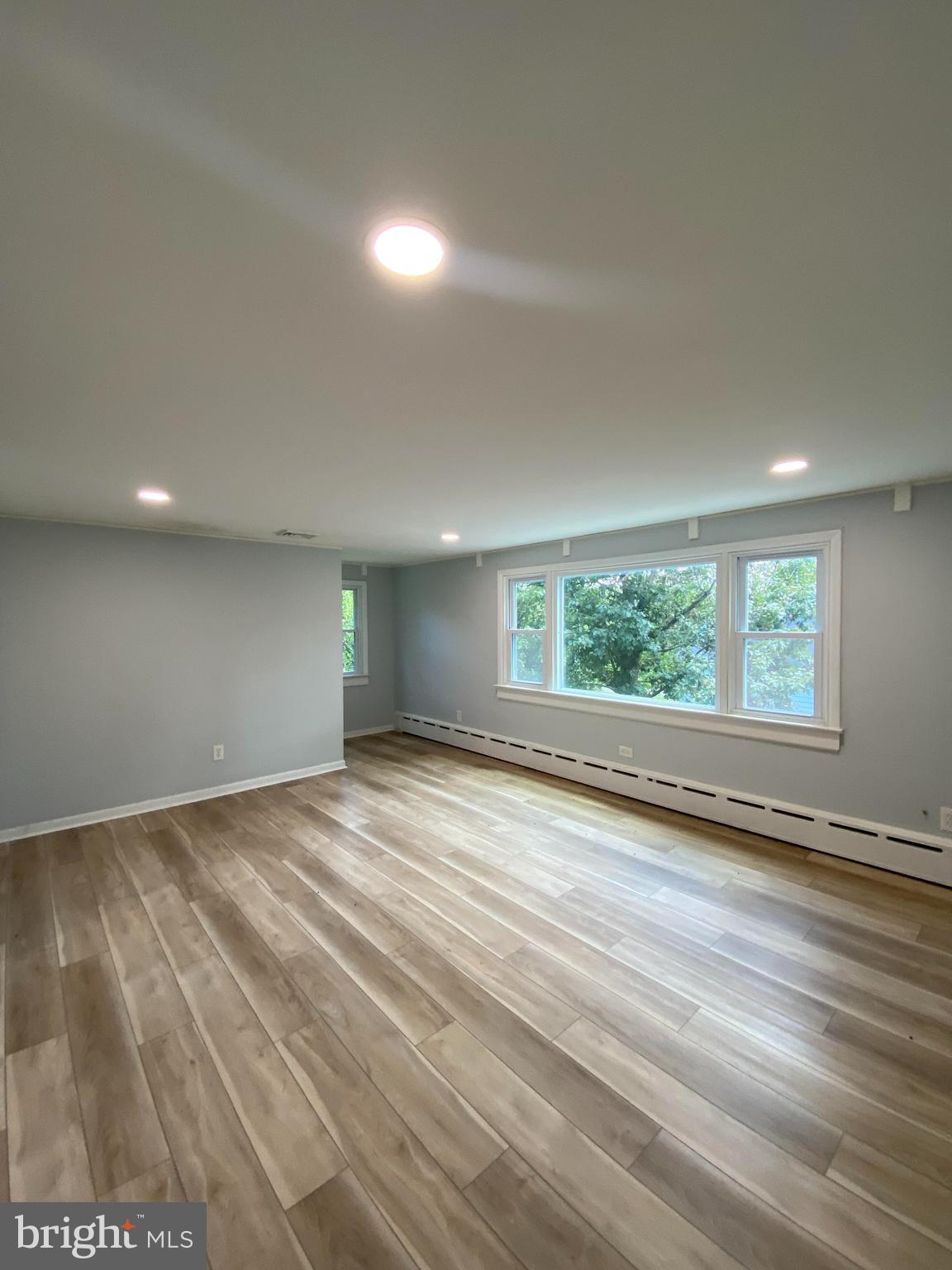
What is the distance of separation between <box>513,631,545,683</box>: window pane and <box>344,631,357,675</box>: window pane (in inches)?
95.0

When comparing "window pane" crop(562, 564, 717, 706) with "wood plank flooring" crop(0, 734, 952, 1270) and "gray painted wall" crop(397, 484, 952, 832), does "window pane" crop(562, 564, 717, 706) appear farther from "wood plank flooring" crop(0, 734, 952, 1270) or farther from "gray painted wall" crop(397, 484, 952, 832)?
"wood plank flooring" crop(0, 734, 952, 1270)

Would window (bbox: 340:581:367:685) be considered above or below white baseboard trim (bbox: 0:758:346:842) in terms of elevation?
above

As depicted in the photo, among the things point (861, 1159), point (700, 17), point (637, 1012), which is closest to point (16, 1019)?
point (637, 1012)

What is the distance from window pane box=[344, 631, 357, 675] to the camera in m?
6.77

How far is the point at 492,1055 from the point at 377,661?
18.1ft

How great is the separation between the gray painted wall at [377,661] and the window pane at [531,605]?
2.23 meters

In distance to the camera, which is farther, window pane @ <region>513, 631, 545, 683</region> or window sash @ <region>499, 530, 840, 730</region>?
window pane @ <region>513, 631, 545, 683</region>

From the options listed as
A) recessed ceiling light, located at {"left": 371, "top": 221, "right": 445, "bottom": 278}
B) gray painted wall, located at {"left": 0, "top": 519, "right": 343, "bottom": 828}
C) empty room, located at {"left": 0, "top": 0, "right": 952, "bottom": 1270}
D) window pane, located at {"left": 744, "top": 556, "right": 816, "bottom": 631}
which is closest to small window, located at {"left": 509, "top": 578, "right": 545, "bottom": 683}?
empty room, located at {"left": 0, "top": 0, "right": 952, "bottom": 1270}

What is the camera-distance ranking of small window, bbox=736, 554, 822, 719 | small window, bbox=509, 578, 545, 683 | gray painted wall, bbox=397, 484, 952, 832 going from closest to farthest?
gray painted wall, bbox=397, 484, 952, 832, small window, bbox=736, 554, 822, 719, small window, bbox=509, 578, 545, 683

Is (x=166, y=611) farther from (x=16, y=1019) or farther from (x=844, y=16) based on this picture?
(x=844, y=16)

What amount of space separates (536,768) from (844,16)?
5074mm

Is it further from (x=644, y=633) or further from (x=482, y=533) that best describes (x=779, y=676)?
(x=482, y=533)

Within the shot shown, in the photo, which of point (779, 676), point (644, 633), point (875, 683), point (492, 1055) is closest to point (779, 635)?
point (779, 676)

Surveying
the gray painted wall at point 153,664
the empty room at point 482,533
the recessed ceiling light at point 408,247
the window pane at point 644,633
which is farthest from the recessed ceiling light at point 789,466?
the gray painted wall at point 153,664
